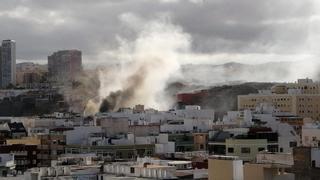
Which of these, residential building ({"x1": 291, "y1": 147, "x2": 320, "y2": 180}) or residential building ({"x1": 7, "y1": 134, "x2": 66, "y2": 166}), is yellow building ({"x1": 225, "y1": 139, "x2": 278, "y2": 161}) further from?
residential building ({"x1": 291, "y1": 147, "x2": 320, "y2": 180})

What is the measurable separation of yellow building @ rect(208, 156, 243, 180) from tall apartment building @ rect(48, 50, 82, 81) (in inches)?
5819

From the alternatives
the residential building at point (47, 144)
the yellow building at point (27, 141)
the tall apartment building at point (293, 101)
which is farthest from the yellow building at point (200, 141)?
the tall apartment building at point (293, 101)

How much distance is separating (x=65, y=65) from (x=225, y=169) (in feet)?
521

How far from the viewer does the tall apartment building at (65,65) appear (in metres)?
180

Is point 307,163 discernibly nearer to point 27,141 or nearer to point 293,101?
point 27,141

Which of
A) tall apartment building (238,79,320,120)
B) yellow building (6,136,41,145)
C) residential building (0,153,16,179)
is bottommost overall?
residential building (0,153,16,179)

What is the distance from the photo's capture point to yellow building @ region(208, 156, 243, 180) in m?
27.7

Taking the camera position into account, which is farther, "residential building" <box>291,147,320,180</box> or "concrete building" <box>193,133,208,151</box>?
"concrete building" <box>193,133,208,151</box>

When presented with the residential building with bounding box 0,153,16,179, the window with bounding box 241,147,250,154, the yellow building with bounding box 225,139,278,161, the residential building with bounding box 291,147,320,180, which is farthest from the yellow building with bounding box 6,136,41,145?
the residential building with bounding box 291,147,320,180

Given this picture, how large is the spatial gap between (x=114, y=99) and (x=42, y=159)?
218ft

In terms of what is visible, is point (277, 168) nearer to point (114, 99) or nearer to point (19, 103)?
point (114, 99)

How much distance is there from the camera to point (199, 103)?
440 ft

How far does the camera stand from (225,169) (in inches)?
1104

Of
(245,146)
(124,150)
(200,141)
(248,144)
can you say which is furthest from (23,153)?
(248,144)
